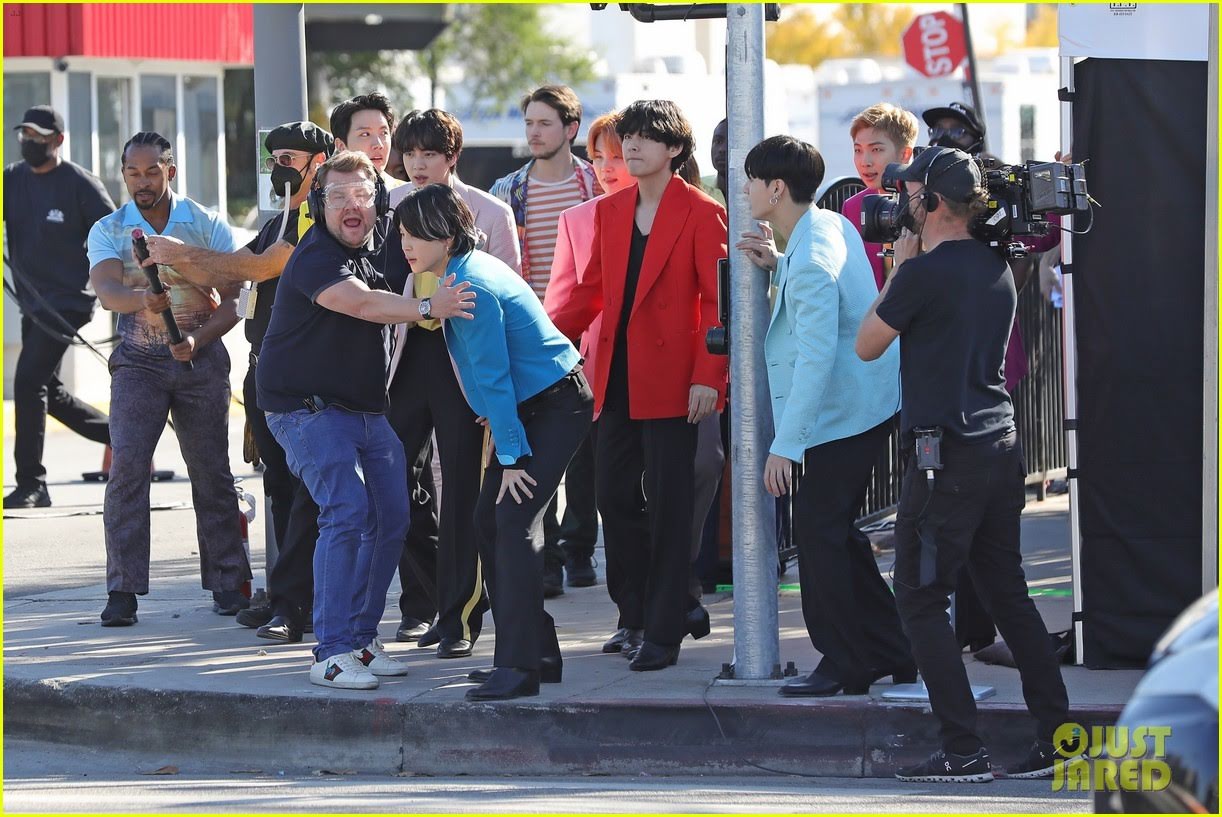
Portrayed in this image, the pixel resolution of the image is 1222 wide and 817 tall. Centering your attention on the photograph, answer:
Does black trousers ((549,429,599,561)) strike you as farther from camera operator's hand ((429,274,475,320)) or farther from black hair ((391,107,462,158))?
camera operator's hand ((429,274,475,320))

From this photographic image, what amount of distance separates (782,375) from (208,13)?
52.3 ft

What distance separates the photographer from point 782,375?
6199 mm

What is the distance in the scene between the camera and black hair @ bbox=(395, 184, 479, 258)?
19.9 ft

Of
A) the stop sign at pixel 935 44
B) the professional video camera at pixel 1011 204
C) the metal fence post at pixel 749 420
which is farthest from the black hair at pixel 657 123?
the stop sign at pixel 935 44

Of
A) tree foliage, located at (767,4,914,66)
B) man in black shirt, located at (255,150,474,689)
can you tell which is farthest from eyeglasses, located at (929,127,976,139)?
tree foliage, located at (767,4,914,66)

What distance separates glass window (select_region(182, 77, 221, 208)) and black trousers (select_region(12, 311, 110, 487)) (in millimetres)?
9656

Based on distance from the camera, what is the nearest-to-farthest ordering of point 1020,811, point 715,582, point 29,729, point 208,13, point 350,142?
point 1020,811 → point 29,729 → point 350,142 → point 715,582 → point 208,13

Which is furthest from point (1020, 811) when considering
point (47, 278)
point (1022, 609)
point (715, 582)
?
point (47, 278)

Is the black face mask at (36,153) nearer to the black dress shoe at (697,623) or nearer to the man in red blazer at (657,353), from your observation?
the man in red blazer at (657,353)

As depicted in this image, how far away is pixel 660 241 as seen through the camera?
22.2 feet

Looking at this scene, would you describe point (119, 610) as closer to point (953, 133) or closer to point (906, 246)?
point (906, 246)

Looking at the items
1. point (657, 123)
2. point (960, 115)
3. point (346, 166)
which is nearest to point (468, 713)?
point (346, 166)

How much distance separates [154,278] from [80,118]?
1287 cm

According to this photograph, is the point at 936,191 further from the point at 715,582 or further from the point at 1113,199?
the point at 715,582
